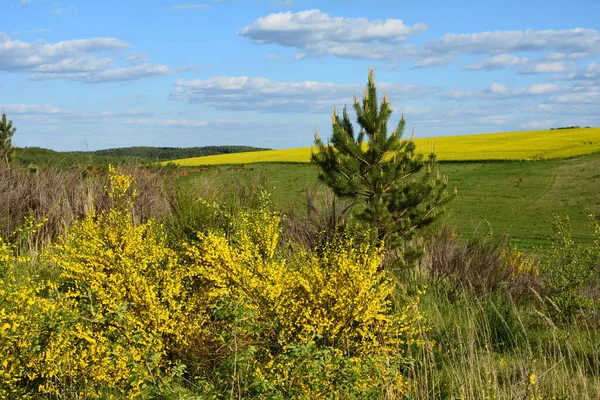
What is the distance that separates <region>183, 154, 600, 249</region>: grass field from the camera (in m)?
20.7

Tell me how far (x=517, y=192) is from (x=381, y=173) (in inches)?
665

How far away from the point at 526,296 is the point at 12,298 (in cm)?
712

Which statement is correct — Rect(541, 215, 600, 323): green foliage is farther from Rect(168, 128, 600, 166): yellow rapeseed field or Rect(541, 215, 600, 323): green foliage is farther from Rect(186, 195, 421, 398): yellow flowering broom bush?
Rect(168, 128, 600, 166): yellow rapeseed field

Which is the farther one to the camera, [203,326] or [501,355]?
[501,355]

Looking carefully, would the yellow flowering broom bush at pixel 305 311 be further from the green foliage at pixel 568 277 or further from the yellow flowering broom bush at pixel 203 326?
the green foliage at pixel 568 277

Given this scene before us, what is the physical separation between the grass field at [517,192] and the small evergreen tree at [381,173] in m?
6.73

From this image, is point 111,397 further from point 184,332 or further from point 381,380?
point 381,380

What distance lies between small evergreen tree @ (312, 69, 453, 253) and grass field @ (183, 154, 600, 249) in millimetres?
6729

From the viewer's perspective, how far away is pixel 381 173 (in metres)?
11.1

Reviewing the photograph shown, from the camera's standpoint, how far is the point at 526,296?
9.52 metres

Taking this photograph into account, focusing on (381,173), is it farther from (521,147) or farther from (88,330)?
(521,147)

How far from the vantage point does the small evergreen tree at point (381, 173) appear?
36.6ft

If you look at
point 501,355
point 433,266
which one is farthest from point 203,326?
point 433,266

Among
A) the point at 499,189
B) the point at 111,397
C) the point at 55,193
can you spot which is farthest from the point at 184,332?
the point at 499,189
